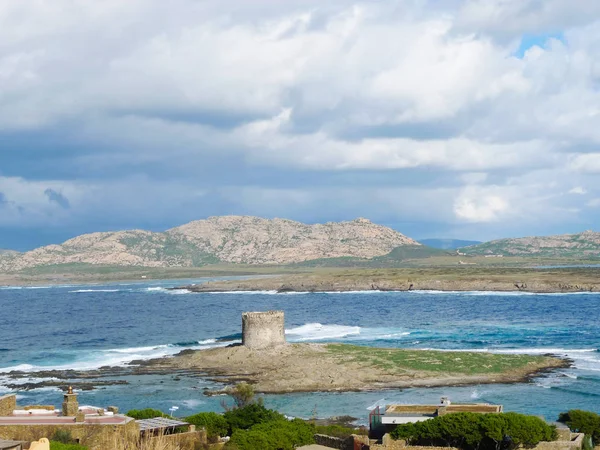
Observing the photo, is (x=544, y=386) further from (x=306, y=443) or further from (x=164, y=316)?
(x=164, y=316)

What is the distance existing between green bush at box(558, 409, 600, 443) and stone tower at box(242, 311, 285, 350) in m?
32.9

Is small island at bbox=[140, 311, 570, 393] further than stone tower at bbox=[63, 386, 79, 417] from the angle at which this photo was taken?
Yes

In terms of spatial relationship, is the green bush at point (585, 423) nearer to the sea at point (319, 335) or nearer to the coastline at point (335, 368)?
the sea at point (319, 335)

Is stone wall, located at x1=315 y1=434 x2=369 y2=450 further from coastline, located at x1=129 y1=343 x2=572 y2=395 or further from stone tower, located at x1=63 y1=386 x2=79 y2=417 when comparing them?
coastline, located at x1=129 y1=343 x2=572 y2=395

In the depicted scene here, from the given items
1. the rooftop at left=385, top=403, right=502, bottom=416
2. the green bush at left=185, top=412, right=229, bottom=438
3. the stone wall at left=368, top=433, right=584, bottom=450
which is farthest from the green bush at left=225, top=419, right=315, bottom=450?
the stone wall at left=368, top=433, right=584, bottom=450

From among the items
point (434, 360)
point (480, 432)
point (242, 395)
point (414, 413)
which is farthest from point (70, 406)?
point (434, 360)

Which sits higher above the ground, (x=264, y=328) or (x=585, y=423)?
(x=264, y=328)

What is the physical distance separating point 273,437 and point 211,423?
5.11 metres

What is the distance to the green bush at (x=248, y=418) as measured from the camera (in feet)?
131

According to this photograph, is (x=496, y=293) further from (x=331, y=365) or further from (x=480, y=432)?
(x=480, y=432)

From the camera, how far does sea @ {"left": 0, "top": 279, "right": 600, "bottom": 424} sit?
55.5 meters

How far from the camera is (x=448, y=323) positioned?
361 feet

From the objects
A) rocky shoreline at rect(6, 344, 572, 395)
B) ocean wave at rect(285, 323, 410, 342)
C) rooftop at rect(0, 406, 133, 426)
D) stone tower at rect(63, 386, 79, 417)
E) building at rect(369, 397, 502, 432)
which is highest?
stone tower at rect(63, 386, 79, 417)

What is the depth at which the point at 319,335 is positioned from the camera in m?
94.8
